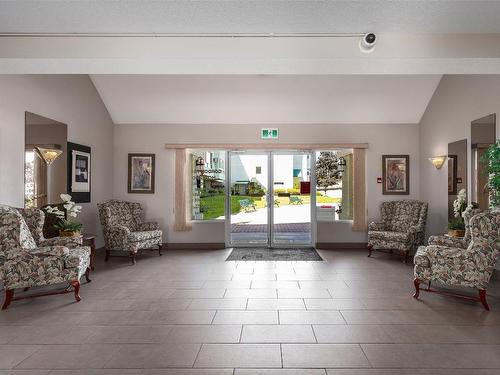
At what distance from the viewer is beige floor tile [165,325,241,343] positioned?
312 centimetres

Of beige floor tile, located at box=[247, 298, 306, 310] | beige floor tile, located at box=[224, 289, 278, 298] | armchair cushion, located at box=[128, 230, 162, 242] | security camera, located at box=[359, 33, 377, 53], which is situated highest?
security camera, located at box=[359, 33, 377, 53]

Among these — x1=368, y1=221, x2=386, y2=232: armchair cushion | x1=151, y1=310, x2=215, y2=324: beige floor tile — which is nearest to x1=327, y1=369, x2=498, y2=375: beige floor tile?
x1=151, y1=310, x2=215, y2=324: beige floor tile

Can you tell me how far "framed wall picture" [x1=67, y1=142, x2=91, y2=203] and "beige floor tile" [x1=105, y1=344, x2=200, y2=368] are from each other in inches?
163

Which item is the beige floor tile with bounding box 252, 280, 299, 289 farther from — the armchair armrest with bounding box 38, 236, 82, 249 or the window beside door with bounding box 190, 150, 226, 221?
the window beside door with bounding box 190, 150, 226, 221

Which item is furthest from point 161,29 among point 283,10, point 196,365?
point 196,365

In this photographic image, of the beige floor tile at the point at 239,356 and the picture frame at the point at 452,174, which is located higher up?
the picture frame at the point at 452,174

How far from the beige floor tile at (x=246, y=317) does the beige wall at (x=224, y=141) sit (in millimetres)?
4311

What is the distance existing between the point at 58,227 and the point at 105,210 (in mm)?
1456

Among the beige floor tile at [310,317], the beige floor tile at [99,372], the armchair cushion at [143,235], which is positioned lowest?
the beige floor tile at [99,372]

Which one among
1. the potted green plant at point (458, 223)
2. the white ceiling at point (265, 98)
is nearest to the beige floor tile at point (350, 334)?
the potted green plant at point (458, 223)

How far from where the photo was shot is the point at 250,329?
3.36 meters

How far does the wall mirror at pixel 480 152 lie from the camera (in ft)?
17.5

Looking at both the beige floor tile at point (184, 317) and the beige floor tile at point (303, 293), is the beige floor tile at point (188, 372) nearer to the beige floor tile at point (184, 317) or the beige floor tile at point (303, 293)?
the beige floor tile at point (184, 317)

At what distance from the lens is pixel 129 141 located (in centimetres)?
802
